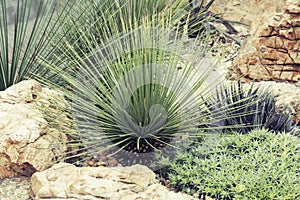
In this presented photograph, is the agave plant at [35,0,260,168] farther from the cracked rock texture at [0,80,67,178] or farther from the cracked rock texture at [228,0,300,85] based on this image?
the cracked rock texture at [228,0,300,85]

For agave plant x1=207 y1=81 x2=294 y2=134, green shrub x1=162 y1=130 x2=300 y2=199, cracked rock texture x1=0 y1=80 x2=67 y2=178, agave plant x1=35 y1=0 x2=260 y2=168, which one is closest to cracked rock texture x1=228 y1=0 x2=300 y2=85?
agave plant x1=207 y1=81 x2=294 y2=134

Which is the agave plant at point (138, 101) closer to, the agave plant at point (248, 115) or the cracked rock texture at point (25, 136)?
the cracked rock texture at point (25, 136)

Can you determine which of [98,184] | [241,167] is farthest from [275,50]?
[98,184]

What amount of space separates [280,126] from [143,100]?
1.33m

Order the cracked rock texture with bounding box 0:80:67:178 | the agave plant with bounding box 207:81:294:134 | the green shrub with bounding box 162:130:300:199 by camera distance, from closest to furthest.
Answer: the green shrub with bounding box 162:130:300:199
the cracked rock texture with bounding box 0:80:67:178
the agave plant with bounding box 207:81:294:134

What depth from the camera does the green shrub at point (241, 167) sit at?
2553 millimetres

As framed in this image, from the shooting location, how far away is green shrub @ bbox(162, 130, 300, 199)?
255 cm

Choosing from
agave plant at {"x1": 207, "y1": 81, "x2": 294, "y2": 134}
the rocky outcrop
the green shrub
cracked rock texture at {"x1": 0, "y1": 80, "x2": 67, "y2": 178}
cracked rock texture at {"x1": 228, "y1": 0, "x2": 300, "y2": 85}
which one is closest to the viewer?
the rocky outcrop

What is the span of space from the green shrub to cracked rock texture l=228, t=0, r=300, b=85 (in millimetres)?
1469

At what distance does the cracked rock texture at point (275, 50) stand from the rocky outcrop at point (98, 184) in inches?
89.9

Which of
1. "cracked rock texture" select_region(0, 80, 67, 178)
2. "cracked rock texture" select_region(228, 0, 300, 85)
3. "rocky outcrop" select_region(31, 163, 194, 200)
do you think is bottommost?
"rocky outcrop" select_region(31, 163, 194, 200)

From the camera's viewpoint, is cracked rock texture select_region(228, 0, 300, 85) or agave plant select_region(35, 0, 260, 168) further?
cracked rock texture select_region(228, 0, 300, 85)

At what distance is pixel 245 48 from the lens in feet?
15.2

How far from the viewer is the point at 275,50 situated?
436 centimetres
